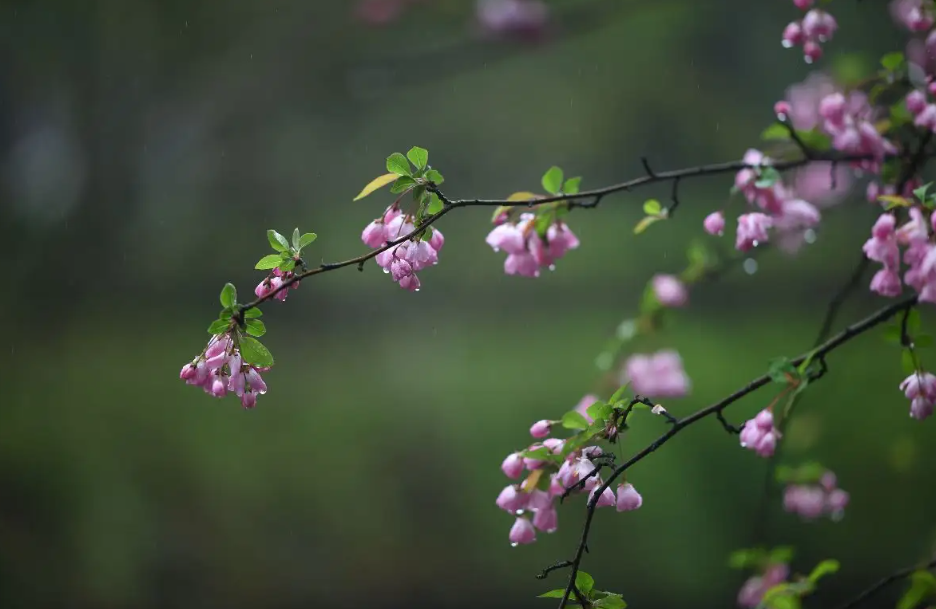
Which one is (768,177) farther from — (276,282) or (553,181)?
(276,282)

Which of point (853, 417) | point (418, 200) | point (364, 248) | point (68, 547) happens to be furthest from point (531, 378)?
point (418, 200)

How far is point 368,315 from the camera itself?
70.5 inches

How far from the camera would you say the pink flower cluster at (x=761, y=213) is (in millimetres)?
590

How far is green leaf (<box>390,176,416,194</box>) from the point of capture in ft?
1.44

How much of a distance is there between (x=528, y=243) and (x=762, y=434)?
22 cm

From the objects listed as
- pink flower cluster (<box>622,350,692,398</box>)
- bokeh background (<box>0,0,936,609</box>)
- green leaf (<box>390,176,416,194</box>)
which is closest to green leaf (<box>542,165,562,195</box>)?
green leaf (<box>390,176,416,194</box>)

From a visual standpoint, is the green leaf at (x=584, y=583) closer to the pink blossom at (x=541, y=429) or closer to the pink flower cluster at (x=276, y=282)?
the pink blossom at (x=541, y=429)

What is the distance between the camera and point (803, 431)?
42.3 inches

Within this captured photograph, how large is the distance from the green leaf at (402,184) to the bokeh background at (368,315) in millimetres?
1247

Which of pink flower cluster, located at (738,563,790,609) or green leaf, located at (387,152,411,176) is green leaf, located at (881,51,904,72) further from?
pink flower cluster, located at (738,563,790,609)

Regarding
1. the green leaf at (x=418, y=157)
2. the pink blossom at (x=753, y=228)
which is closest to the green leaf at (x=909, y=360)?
the pink blossom at (x=753, y=228)

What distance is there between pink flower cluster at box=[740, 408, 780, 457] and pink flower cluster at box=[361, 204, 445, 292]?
271 millimetres

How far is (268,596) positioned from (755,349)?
4.05ft

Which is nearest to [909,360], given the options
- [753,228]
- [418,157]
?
[753,228]
